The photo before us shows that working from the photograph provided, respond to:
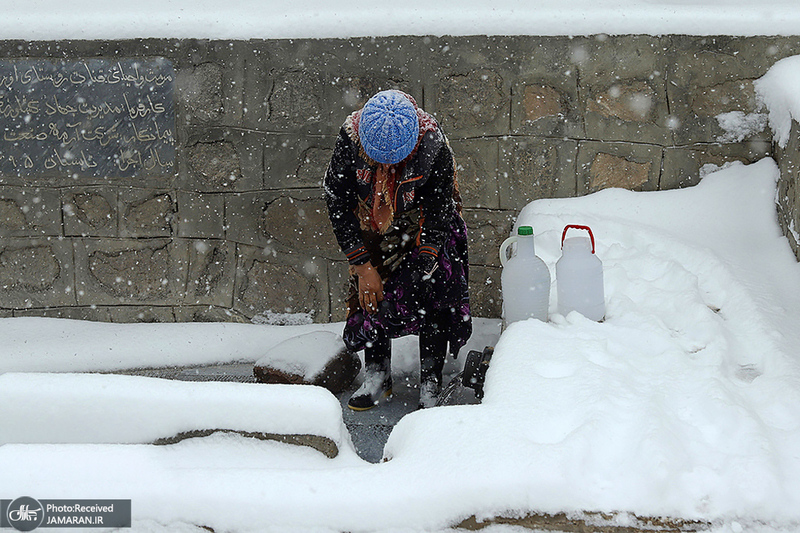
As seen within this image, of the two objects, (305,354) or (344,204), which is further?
(305,354)

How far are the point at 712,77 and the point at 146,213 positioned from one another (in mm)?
3046

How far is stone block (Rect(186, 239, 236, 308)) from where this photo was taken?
3.76m

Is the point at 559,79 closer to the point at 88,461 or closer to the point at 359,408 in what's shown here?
the point at 359,408

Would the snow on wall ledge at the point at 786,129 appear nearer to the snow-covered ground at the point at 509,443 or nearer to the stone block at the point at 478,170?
the snow-covered ground at the point at 509,443

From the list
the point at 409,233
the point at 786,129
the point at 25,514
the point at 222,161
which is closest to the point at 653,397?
the point at 409,233

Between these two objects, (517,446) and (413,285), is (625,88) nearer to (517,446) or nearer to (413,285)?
(413,285)

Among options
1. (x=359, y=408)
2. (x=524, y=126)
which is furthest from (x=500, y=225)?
(x=359, y=408)

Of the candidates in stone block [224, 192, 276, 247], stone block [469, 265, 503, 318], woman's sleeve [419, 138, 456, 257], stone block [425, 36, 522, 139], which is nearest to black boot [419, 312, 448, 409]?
woman's sleeve [419, 138, 456, 257]

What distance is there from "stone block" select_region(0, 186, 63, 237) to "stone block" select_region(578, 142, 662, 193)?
9.43ft

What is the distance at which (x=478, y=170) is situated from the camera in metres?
3.57

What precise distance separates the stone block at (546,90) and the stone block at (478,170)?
18 centimetres

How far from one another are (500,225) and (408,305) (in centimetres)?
107

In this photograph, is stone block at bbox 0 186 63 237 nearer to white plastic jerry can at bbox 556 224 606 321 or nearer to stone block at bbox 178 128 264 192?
stone block at bbox 178 128 264 192

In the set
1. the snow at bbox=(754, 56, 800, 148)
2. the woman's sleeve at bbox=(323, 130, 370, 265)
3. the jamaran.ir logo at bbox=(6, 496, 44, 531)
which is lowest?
the jamaran.ir logo at bbox=(6, 496, 44, 531)
